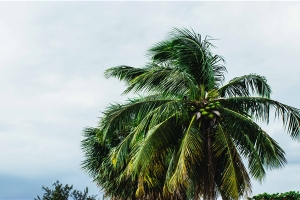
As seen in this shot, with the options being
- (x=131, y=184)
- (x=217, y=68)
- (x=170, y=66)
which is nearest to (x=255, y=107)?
(x=217, y=68)

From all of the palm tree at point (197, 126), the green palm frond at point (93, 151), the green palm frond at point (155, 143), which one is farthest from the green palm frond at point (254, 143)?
the green palm frond at point (93, 151)

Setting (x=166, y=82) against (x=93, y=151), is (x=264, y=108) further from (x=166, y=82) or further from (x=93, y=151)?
(x=93, y=151)

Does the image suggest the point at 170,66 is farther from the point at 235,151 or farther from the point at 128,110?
the point at 235,151

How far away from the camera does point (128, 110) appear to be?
1700cm

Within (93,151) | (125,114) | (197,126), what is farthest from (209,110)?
(93,151)

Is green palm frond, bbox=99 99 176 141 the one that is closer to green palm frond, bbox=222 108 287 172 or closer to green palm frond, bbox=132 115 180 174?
green palm frond, bbox=132 115 180 174

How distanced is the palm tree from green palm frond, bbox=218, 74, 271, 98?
0.11ft

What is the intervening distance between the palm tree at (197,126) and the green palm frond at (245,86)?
3 centimetres

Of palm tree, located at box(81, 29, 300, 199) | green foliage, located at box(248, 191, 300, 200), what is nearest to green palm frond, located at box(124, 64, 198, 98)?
palm tree, located at box(81, 29, 300, 199)

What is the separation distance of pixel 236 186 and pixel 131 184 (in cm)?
903

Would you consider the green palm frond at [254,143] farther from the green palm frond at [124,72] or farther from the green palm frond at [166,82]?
the green palm frond at [124,72]

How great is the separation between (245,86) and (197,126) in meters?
2.47

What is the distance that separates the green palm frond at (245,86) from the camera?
17453mm

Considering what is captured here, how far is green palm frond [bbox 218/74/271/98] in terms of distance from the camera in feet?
57.3
